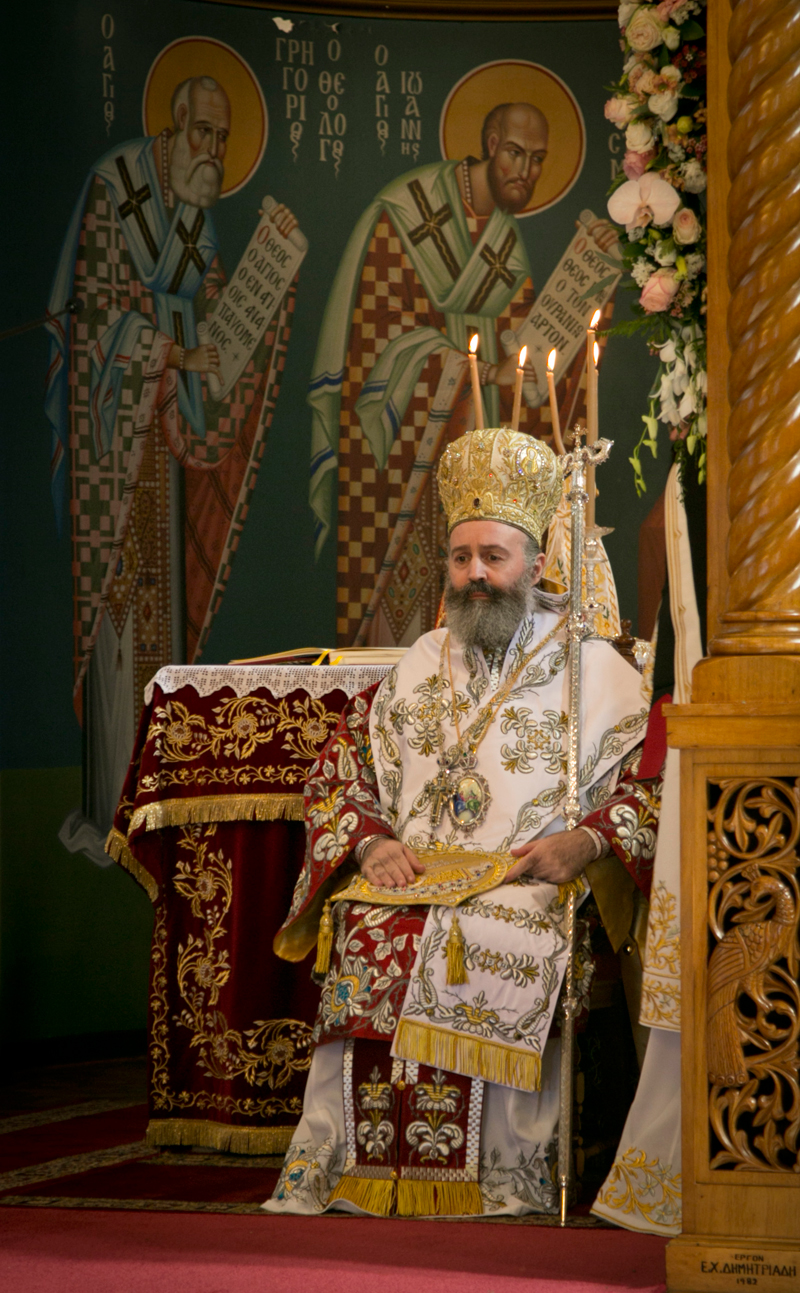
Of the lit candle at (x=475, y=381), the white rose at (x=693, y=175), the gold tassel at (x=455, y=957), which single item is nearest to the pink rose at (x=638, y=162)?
the white rose at (x=693, y=175)

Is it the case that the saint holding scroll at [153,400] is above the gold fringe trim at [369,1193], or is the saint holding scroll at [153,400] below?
above

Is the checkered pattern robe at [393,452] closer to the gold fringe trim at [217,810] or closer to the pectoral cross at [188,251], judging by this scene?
the pectoral cross at [188,251]

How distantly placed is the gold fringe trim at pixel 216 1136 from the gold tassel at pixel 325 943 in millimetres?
790

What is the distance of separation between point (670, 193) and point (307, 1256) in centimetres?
228

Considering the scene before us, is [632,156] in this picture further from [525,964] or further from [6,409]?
[6,409]

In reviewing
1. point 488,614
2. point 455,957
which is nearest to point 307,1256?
point 455,957

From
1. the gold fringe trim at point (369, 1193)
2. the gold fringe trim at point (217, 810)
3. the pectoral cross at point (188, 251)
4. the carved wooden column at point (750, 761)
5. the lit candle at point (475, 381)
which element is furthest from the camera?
the pectoral cross at point (188, 251)

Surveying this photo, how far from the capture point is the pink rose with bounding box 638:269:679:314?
3203mm

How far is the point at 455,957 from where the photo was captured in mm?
3439

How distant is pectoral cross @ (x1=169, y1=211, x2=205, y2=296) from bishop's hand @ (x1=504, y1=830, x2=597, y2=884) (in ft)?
14.3

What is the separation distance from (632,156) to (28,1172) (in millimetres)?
3015

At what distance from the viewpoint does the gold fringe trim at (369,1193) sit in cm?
335

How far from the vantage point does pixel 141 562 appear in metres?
6.84

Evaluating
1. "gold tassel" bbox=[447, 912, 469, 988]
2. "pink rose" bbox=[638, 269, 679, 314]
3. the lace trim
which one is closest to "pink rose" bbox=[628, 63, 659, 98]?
"pink rose" bbox=[638, 269, 679, 314]
